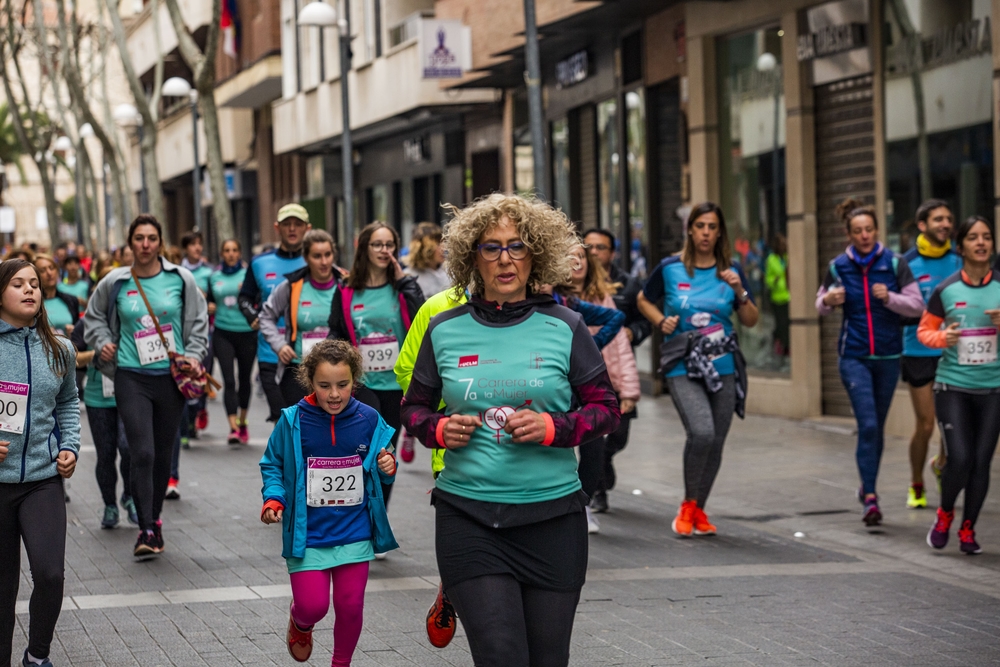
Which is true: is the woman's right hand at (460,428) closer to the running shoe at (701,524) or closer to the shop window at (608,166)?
the running shoe at (701,524)

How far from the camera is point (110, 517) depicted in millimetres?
10242

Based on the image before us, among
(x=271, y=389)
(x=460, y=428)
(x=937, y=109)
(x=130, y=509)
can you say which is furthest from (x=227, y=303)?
(x=460, y=428)

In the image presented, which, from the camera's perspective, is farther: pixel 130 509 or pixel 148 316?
pixel 130 509

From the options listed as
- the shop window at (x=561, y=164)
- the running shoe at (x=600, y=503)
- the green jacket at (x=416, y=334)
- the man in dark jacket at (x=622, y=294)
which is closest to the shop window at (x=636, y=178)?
the shop window at (x=561, y=164)

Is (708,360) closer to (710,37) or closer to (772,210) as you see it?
(772,210)

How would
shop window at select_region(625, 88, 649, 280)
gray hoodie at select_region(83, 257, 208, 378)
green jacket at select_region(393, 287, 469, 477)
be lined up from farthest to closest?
shop window at select_region(625, 88, 649, 280)
gray hoodie at select_region(83, 257, 208, 378)
green jacket at select_region(393, 287, 469, 477)

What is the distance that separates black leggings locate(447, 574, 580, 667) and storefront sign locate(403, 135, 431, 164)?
1031 inches

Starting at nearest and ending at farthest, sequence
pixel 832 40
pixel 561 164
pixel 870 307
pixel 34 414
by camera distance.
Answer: pixel 34 414, pixel 870 307, pixel 832 40, pixel 561 164

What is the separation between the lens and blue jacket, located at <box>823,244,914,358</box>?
10094 millimetres

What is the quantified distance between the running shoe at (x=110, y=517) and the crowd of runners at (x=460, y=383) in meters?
0.01

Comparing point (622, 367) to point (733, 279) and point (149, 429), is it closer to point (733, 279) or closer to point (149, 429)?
point (733, 279)

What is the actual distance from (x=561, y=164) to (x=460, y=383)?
19551 millimetres

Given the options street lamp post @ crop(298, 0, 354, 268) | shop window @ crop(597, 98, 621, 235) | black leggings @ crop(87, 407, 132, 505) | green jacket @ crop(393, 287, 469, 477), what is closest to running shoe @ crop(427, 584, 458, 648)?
green jacket @ crop(393, 287, 469, 477)

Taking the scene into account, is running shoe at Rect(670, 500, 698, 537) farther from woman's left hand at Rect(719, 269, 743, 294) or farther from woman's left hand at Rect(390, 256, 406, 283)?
woman's left hand at Rect(390, 256, 406, 283)
